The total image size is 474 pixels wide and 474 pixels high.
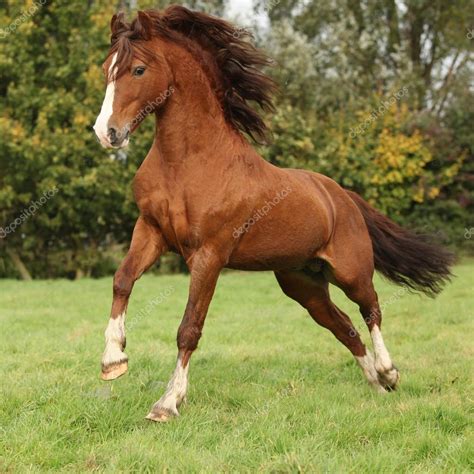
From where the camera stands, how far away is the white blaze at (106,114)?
152 inches

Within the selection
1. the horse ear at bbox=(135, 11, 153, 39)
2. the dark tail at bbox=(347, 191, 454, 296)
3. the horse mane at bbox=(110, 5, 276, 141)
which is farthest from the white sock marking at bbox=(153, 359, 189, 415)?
the dark tail at bbox=(347, 191, 454, 296)

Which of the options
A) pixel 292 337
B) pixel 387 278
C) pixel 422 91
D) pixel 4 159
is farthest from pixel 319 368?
pixel 422 91

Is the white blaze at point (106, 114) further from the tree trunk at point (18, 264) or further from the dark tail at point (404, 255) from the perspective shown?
the tree trunk at point (18, 264)

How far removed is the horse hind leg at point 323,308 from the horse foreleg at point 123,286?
5.20 ft

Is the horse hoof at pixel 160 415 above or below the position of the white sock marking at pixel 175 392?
below

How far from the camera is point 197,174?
438 cm

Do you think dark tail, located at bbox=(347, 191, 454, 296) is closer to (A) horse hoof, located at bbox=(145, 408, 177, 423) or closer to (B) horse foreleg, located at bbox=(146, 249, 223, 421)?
(B) horse foreleg, located at bbox=(146, 249, 223, 421)

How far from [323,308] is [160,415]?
2130mm

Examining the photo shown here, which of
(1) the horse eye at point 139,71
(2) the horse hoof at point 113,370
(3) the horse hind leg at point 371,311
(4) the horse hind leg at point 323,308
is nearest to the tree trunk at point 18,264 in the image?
(4) the horse hind leg at point 323,308

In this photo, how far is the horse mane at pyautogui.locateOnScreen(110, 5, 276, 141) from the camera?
14.1 feet

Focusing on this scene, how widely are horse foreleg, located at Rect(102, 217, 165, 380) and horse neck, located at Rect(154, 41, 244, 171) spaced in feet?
1.66

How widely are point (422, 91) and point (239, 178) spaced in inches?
882

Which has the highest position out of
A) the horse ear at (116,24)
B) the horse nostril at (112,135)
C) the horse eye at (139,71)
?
the horse ear at (116,24)

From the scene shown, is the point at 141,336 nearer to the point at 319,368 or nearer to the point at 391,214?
the point at 319,368
